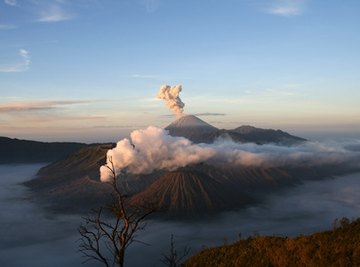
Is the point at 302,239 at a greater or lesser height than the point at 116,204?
lesser

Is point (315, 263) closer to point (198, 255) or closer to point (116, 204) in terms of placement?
point (198, 255)

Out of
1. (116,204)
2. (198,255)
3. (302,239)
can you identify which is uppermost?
(116,204)

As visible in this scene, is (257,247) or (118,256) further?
(257,247)

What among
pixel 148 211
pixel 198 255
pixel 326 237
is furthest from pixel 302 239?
pixel 148 211

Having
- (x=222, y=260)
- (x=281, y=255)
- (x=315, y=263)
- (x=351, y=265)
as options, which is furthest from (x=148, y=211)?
(x=351, y=265)

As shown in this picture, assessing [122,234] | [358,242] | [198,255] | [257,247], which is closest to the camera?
[358,242]

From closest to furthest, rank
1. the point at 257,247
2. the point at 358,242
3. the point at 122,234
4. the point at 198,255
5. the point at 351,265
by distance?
the point at 351,265, the point at 358,242, the point at 122,234, the point at 257,247, the point at 198,255

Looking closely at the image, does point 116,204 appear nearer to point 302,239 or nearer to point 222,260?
point 222,260
